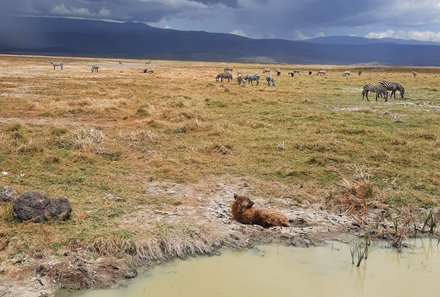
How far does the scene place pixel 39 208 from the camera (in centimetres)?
926

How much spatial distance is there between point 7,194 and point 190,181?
4.53 metres

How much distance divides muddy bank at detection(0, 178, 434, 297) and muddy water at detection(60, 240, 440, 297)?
0.31 m

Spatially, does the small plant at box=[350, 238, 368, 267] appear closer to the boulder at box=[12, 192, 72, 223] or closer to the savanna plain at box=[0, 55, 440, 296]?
the savanna plain at box=[0, 55, 440, 296]

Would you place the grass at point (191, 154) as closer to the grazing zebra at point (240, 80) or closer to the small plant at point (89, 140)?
the small plant at point (89, 140)

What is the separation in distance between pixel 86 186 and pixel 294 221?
211 inches

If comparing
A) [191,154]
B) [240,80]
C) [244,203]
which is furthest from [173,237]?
[240,80]

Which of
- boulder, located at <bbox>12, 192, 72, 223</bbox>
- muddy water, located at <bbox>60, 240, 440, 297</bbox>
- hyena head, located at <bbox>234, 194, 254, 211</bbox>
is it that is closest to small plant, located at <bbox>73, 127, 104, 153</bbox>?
boulder, located at <bbox>12, 192, 72, 223</bbox>

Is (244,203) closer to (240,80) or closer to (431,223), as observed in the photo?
(431,223)

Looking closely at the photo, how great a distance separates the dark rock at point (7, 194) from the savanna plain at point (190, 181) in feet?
1.17

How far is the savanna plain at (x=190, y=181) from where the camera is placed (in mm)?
8383

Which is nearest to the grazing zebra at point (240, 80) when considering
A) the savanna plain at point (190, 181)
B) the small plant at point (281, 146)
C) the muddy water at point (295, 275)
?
the savanna plain at point (190, 181)

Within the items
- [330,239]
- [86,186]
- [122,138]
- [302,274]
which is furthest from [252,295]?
[122,138]

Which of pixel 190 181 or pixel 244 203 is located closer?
pixel 244 203

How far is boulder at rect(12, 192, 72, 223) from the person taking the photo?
9.12 metres
